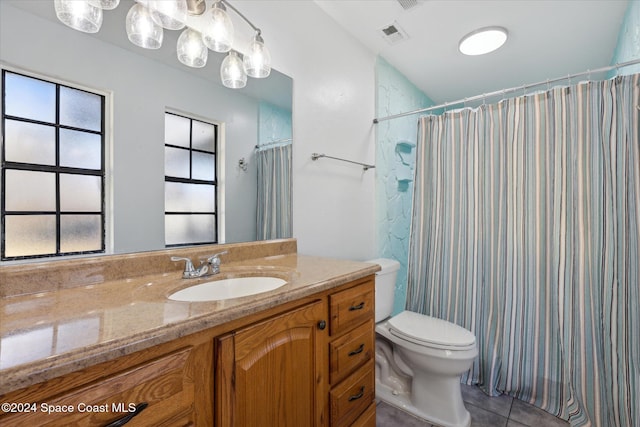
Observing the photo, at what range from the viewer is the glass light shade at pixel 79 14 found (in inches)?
34.5

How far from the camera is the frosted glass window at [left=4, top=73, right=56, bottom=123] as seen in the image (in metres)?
0.80

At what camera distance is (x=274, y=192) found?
4.99 feet

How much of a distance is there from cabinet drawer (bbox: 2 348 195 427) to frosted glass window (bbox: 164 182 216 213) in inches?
27.2

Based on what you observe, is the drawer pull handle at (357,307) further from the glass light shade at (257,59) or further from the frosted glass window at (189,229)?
the glass light shade at (257,59)

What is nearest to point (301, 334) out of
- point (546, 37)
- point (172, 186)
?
point (172, 186)

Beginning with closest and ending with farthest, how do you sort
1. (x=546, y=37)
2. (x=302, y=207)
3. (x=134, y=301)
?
(x=134, y=301)
(x=302, y=207)
(x=546, y=37)

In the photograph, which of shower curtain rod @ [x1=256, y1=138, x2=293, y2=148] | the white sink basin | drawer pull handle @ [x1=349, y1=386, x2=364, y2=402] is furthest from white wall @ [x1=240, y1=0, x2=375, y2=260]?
drawer pull handle @ [x1=349, y1=386, x2=364, y2=402]

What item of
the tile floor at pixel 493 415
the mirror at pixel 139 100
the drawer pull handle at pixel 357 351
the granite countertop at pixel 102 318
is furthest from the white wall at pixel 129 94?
the tile floor at pixel 493 415

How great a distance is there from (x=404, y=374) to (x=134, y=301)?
160cm

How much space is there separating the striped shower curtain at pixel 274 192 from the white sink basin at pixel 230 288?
0.35 metres

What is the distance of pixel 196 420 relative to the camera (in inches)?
25.7

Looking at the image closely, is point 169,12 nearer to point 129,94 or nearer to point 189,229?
Result: point 129,94

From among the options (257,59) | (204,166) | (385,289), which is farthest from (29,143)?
(385,289)

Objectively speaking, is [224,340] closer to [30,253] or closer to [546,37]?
[30,253]
